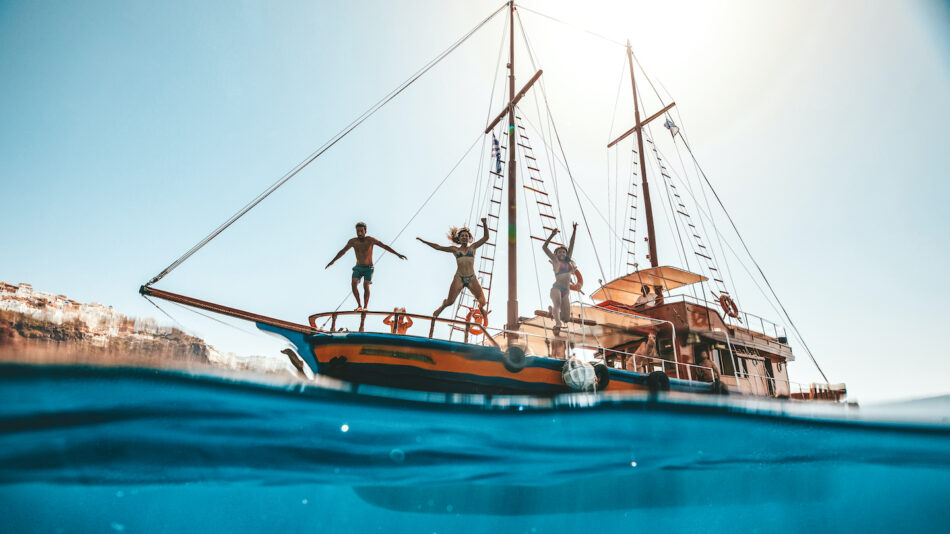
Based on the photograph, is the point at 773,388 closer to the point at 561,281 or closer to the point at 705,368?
the point at 705,368

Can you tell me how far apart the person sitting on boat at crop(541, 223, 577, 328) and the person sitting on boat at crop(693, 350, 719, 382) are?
13.9 ft

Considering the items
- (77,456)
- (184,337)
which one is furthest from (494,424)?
(77,456)

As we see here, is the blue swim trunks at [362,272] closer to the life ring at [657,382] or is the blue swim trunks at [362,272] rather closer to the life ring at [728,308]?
the life ring at [657,382]

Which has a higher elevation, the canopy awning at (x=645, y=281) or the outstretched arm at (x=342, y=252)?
the canopy awning at (x=645, y=281)

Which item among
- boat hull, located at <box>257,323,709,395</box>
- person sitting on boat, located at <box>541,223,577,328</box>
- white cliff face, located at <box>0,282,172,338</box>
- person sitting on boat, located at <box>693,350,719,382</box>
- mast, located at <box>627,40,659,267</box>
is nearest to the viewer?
white cliff face, located at <box>0,282,172,338</box>

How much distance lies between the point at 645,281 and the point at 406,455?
39.4 ft

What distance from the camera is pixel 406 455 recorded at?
6.85m

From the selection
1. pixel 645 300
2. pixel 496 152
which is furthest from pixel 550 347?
pixel 496 152

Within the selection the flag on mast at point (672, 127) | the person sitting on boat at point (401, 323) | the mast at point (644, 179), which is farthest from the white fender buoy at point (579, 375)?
the flag on mast at point (672, 127)

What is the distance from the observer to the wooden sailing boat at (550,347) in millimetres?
6938

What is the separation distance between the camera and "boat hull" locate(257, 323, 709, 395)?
22.4ft

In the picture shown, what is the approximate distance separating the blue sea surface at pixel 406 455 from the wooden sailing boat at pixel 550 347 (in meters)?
0.51

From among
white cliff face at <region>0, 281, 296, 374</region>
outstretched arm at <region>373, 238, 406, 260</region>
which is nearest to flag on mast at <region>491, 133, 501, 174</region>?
outstretched arm at <region>373, 238, 406, 260</region>

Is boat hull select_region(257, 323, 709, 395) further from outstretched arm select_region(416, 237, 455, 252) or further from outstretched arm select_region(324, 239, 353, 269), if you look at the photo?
outstretched arm select_region(416, 237, 455, 252)
